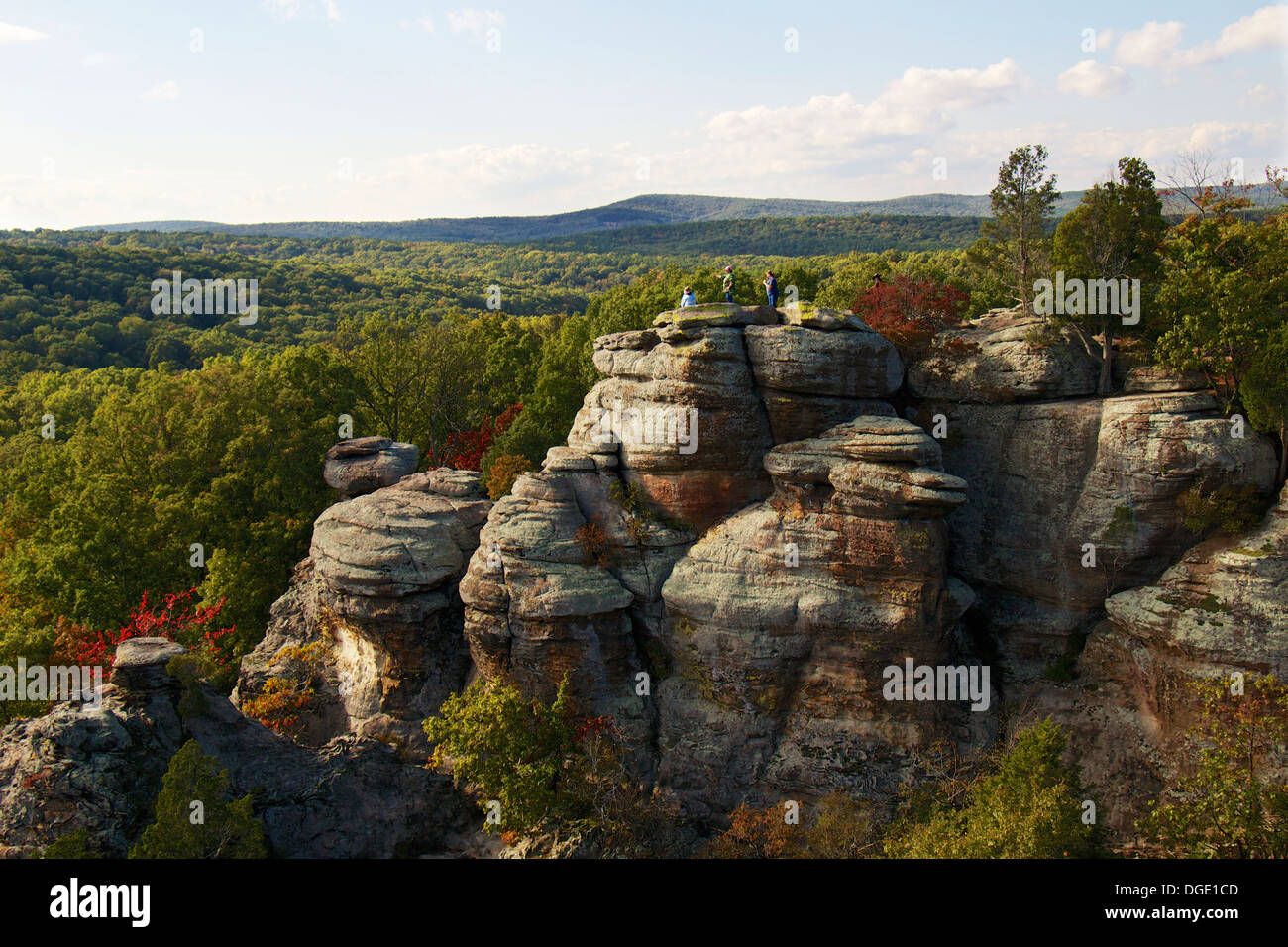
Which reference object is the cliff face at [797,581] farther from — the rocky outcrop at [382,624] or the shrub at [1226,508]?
the shrub at [1226,508]

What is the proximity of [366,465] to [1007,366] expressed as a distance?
29.1 m

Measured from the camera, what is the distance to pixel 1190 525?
2631cm

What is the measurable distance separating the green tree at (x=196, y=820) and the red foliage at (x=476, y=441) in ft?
81.9

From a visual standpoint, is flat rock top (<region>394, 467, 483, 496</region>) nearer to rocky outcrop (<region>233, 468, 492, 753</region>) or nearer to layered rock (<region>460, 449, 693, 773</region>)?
rocky outcrop (<region>233, 468, 492, 753</region>)

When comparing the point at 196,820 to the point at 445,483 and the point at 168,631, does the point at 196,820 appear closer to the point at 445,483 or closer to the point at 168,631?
the point at 445,483

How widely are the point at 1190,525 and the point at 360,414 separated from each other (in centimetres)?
4251

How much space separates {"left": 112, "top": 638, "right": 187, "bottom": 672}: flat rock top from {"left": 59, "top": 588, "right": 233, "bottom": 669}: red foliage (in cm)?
839

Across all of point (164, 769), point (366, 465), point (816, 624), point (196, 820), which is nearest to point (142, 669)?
point (164, 769)

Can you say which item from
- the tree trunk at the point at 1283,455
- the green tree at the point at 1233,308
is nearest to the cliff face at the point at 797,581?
the tree trunk at the point at 1283,455

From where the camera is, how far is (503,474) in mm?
34750

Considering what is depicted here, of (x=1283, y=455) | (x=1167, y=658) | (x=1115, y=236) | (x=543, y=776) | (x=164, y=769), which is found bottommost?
(x=543, y=776)

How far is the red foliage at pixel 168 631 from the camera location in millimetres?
31750

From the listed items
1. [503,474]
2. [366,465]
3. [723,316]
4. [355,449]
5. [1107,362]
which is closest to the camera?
[1107,362]
